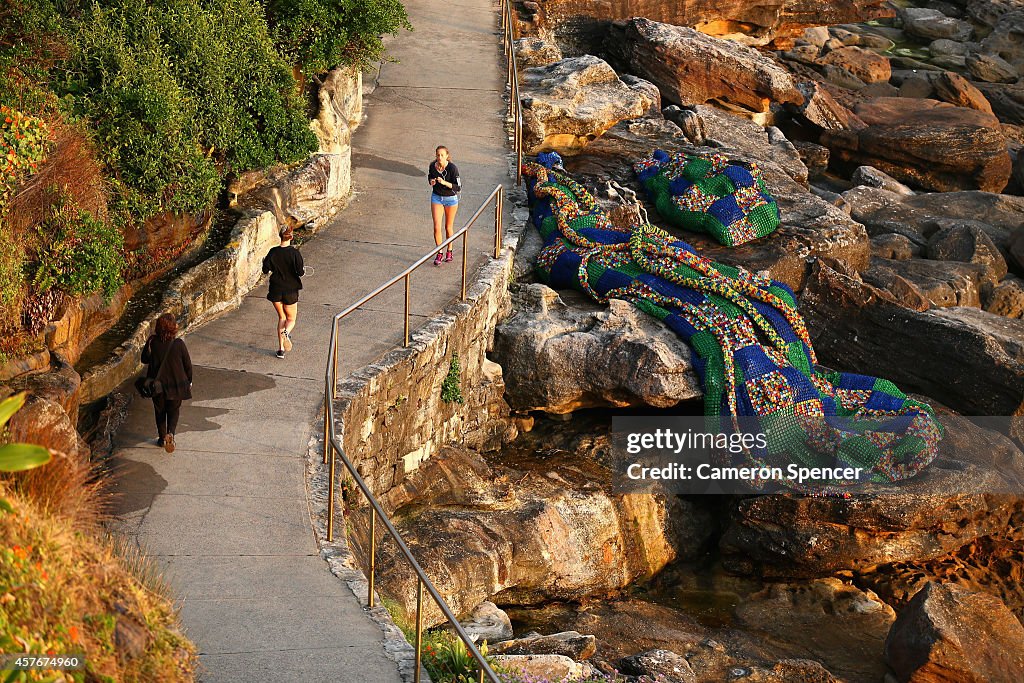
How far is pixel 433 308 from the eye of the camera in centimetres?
1437

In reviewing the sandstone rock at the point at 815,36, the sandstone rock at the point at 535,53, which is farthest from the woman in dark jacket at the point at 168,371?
the sandstone rock at the point at 815,36

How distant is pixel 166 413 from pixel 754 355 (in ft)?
24.2

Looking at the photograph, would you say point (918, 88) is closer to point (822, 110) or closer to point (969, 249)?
point (822, 110)

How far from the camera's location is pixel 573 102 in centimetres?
2078

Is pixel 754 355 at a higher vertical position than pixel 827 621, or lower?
higher

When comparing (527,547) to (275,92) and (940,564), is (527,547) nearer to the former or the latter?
(940,564)

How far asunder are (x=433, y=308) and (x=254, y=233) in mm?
2212

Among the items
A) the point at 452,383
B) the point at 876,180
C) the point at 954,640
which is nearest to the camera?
the point at 954,640

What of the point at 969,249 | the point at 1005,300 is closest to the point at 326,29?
the point at 969,249

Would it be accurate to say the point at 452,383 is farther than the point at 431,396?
Yes

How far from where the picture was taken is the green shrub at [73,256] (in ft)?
36.7

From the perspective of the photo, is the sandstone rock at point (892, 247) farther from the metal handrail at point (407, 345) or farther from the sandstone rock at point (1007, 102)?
the sandstone rock at point (1007, 102)

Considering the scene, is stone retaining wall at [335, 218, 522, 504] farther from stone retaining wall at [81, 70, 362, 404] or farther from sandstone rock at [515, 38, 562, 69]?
sandstone rock at [515, 38, 562, 69]

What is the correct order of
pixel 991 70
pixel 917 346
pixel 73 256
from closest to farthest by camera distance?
pixel 73 256
pixel 917 346
pixel 991 70
